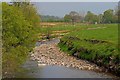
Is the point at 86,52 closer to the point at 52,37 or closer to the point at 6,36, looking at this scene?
the point at 6,36

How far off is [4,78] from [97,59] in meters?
19.0

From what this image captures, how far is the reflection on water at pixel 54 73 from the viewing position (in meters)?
36.5

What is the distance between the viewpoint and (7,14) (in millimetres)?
29953

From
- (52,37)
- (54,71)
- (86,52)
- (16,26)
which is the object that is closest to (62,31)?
(52,37)

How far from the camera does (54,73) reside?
38.4 metres

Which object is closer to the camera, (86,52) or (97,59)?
A: (97,59)

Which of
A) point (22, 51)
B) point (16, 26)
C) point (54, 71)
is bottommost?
point (54, 71)

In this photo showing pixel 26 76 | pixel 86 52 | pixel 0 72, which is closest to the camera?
pixel 0 72

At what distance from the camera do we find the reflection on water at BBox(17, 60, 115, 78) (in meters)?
36.5

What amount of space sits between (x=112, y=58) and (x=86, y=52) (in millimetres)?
11255

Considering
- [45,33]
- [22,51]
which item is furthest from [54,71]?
[45,33]

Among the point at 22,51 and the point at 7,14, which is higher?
the point at 7,14

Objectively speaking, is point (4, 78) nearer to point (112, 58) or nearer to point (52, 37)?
point (112, 58)

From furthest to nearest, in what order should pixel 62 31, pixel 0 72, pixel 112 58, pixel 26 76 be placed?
pixel 62 31 < pixel 112 58 < pixel 26 76 < pixel 0 72
